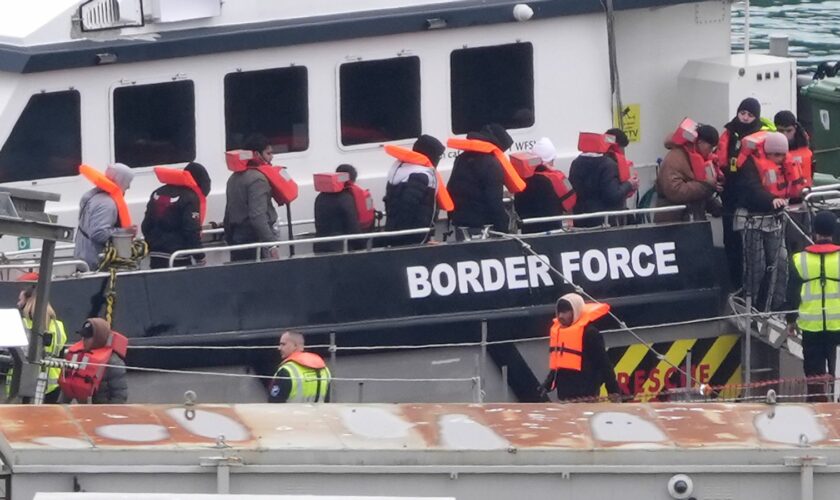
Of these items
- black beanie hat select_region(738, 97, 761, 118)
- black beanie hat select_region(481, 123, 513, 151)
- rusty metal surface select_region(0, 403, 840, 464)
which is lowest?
rusty metal surface select_region(0, 403, 840, 464)

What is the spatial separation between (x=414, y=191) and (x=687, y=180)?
6.05ft

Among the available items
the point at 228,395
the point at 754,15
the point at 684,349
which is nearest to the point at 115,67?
the point at 228,395

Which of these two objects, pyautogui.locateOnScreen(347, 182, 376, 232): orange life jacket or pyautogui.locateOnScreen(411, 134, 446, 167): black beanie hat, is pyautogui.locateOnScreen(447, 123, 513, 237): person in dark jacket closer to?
pyautogui.locateOnScreen(411, 134, 446, 167): black beanie hat

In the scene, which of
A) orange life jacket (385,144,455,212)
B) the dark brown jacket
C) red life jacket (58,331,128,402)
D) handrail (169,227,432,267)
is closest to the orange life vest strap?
handrail (169,227,432,267)

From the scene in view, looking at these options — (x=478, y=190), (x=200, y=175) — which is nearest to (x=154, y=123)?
(x=200, y=175)

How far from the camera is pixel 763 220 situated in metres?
10.8

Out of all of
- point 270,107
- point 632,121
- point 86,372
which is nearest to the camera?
point 86,372

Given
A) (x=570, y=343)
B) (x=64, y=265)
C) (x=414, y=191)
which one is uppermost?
(x=414, y=191)

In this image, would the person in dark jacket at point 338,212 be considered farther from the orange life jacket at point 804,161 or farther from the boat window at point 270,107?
the orange life jacket at point 804,161

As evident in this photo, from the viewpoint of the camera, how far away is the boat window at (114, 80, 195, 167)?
10156 mm

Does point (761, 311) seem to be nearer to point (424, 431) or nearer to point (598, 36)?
point (598, 36)

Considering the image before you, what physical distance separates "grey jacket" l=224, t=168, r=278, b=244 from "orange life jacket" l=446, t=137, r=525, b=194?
1224 millimetres

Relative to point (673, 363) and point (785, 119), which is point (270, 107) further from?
point (785, 119)

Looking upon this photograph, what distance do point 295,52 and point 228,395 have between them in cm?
216
